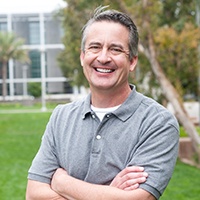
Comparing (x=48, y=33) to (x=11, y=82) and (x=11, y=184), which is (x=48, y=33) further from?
(x=11, y=184)

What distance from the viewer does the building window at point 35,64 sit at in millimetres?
73375

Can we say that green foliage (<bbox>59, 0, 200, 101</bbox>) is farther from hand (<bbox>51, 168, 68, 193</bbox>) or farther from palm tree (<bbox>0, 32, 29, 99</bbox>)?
palm tree (<bbox>0, 32, 29, 99</bbox>)

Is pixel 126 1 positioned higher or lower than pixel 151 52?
higher

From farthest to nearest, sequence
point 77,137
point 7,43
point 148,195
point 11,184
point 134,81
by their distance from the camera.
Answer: point 7,43 < point 134,81 < point 11,184 < point 77,137 < point 148,195

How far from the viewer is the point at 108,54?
245cm

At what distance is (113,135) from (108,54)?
1.25ft

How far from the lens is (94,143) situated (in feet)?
7.98

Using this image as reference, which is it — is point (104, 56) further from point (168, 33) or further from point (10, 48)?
point (10, 48)

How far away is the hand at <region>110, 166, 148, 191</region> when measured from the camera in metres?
2.35

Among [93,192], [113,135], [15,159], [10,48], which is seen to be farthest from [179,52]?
[10,48]

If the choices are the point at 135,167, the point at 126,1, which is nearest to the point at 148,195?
the point at 135,167

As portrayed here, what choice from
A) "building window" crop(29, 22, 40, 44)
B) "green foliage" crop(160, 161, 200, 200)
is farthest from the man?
"building window" crop(29, 22, 40, 44)

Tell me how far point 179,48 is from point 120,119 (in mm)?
8876

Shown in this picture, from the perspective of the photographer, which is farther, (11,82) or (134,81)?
(11,82)
